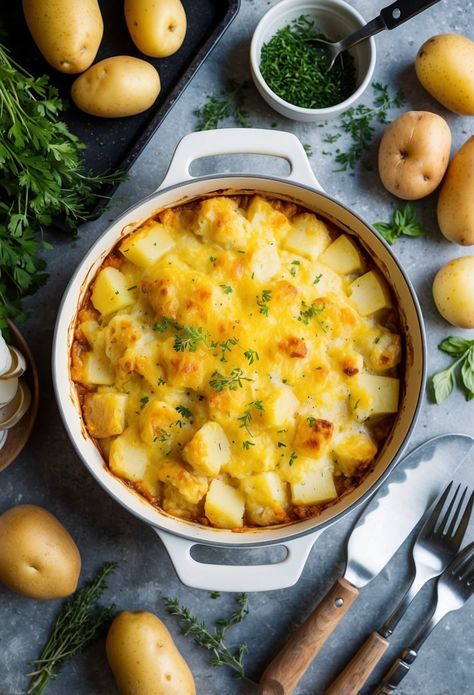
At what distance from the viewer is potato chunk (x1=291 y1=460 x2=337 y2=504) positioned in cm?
275

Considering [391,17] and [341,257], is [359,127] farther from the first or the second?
[341,257]

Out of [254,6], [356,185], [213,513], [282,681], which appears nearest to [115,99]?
[254,6]

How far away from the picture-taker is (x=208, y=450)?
8.63 feet

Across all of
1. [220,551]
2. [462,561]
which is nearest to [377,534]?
[462,561]

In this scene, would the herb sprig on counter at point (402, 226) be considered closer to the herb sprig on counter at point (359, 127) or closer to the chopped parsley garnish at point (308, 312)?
the herb sprig on counter at point (359, 127)

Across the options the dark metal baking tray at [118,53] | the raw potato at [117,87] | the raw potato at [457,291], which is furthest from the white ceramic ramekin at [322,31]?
the raw potato at [457,291]

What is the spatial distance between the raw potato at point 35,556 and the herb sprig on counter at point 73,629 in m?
0.12

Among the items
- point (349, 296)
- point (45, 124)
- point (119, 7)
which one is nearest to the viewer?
point (45, 124)

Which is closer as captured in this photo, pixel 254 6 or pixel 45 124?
pixel 45 124

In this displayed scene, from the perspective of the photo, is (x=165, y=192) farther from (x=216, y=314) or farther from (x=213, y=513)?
(x=213, y=513)

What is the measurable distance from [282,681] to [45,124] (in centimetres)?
235

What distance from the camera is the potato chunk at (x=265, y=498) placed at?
106 inches

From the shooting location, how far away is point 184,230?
2.88m

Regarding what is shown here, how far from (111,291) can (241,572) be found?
1.16 metres
